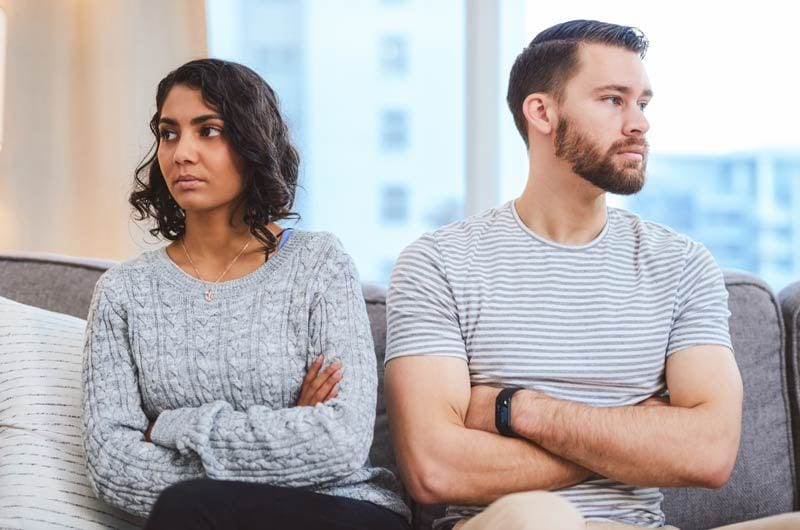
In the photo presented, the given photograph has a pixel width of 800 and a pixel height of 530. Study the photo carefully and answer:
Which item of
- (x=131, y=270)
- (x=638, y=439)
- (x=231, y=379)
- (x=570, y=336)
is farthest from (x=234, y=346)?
(x=638, y=439)

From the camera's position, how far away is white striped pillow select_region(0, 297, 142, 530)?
1.60 metres

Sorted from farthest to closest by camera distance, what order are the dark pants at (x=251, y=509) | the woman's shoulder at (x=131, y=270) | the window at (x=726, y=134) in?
the window at (x=726, y=134)
the woman's shoulder at (x=131, y=270)
the dark pants at (x=251, y=509)

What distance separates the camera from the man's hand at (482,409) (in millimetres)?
1627

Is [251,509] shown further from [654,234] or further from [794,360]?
[794,360]

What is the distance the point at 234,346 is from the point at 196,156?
1.12ft

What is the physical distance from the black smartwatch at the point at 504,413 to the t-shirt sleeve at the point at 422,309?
0.11 m

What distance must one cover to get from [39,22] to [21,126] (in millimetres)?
333

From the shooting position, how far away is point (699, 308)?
1714mm

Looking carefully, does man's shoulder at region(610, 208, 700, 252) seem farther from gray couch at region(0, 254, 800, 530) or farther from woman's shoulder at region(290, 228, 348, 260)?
woman's shoulder at region(290, 228, 348, 260)

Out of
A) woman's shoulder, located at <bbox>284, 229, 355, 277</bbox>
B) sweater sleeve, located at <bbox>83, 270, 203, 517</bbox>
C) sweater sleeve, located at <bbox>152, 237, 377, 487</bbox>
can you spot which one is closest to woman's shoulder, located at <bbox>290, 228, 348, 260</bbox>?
woman's shoulder, located at <bbox>284, 229, 355, 277</bbox>

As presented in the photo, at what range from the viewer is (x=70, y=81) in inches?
120

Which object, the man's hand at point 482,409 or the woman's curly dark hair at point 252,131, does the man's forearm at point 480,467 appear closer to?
the man's hand at point 482,409

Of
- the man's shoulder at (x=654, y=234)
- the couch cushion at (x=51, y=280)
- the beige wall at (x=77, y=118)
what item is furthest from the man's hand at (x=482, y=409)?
the beige wall at (x=77, y=118)

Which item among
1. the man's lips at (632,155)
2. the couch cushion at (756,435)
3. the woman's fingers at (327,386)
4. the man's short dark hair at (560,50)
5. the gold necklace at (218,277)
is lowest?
the couch cushion at (756,435)
